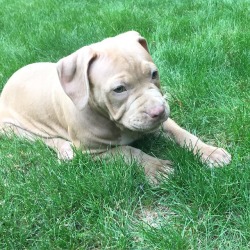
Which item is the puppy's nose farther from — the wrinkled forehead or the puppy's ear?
the puppy's ear

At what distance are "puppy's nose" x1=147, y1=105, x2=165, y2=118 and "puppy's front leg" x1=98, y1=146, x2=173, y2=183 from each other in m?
0.33

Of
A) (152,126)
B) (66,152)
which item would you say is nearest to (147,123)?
(152,126)

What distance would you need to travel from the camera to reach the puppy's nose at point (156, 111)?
2.80m

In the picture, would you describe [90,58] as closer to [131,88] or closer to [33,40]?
[131,88]

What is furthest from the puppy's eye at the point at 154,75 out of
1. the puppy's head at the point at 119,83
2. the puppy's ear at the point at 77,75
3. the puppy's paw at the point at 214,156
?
the puppy's paw at the point at 214,156

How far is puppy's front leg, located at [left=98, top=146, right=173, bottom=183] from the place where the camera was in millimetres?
2912

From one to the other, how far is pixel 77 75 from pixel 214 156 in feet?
3.10

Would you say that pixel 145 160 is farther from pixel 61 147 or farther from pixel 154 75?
pixel 61 147

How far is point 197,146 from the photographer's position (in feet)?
10.3

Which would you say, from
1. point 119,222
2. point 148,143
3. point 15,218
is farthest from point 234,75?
point 15,218

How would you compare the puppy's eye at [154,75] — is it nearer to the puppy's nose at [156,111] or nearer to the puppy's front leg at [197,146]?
the puppy's nose at [156,111]

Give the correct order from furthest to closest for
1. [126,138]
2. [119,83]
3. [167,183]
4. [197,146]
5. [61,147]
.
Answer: [61,147], [126,138], [197,146], [119,83], [167,183]

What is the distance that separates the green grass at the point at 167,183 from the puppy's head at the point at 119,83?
0.31 meters

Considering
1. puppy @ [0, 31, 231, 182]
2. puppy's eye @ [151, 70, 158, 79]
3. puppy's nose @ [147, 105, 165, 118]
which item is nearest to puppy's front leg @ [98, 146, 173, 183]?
puppy @ [0, 31, 231, 182]
